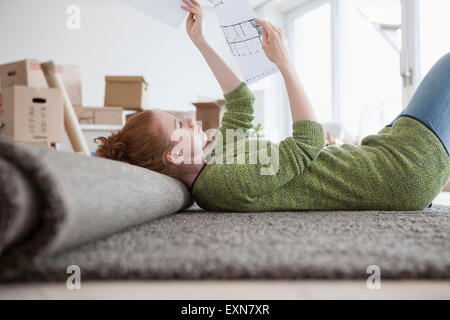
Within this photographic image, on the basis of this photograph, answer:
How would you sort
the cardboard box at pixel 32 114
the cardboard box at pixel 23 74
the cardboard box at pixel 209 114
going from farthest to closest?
the cardboard box at pixel 209 114
the cardboard box at pixel 23 74
the cardboard box at pixel 32 114

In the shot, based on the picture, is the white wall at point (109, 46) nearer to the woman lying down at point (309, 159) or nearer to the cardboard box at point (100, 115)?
the cardboard box at point (100, 115)

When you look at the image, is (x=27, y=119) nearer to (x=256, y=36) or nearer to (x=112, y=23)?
(x=256, y=36)

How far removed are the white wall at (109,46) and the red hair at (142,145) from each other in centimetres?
350

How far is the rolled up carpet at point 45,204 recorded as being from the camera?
412mm

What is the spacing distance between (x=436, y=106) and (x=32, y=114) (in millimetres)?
2315

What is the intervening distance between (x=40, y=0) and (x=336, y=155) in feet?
14.2

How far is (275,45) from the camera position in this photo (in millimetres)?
1073

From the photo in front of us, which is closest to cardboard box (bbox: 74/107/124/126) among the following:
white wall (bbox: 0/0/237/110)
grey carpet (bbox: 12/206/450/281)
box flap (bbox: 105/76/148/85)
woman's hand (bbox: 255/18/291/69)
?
box flap (bbox: 105/76/148/85)

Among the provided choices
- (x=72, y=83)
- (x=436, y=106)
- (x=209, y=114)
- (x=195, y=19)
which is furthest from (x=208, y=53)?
(x=72, y=83)

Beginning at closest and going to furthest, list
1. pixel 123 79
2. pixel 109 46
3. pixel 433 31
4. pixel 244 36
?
pixel 244 36 < pixel 433 31 < pixel 123 79 < pixel 109 46

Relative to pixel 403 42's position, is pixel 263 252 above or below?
below

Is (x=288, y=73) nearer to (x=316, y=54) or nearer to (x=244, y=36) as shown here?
(x=244, y=36)

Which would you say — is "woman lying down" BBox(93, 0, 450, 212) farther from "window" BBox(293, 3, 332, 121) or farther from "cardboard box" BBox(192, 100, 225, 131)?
"window" BBox(293, 3, 332, 121)

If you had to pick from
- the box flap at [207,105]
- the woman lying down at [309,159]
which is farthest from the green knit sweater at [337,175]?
the box flap at [207,105]
